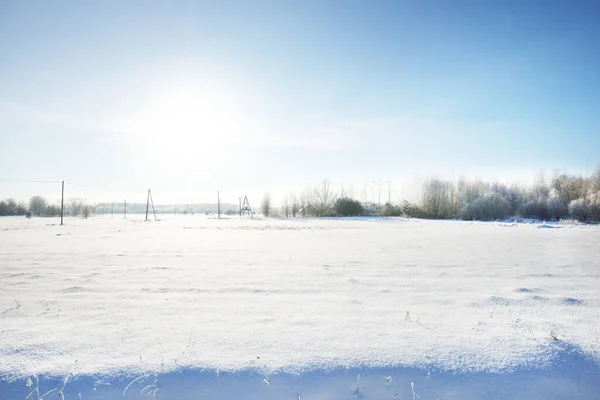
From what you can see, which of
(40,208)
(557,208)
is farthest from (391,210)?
(40,208)

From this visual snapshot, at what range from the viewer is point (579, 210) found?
100 feet

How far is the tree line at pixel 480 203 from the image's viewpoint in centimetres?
3419

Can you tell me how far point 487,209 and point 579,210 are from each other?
8.13 m

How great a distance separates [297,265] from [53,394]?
5.70 metres

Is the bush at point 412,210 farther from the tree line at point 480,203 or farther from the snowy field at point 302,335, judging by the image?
the snowy field at point 302,335

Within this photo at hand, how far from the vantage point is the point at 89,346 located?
3.36 meters

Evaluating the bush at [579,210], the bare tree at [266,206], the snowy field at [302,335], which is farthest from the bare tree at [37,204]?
the bush at [579,210]

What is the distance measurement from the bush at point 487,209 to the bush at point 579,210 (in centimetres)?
612

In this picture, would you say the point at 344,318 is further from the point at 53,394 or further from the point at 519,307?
the point at 53,394

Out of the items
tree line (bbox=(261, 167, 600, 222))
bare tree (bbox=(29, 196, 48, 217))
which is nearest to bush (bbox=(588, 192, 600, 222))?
tree line (bbox=(261, 167, 600, 222))

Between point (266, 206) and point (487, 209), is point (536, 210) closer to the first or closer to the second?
point (487, 209)

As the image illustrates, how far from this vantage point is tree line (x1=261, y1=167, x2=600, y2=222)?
34.2m

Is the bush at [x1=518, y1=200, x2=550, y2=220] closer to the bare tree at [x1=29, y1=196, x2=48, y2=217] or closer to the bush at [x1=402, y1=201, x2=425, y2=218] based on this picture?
the bush at [x1=402, y1=201, x2=425, y2=218]

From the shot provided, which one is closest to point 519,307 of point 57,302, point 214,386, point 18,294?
point 214,386
